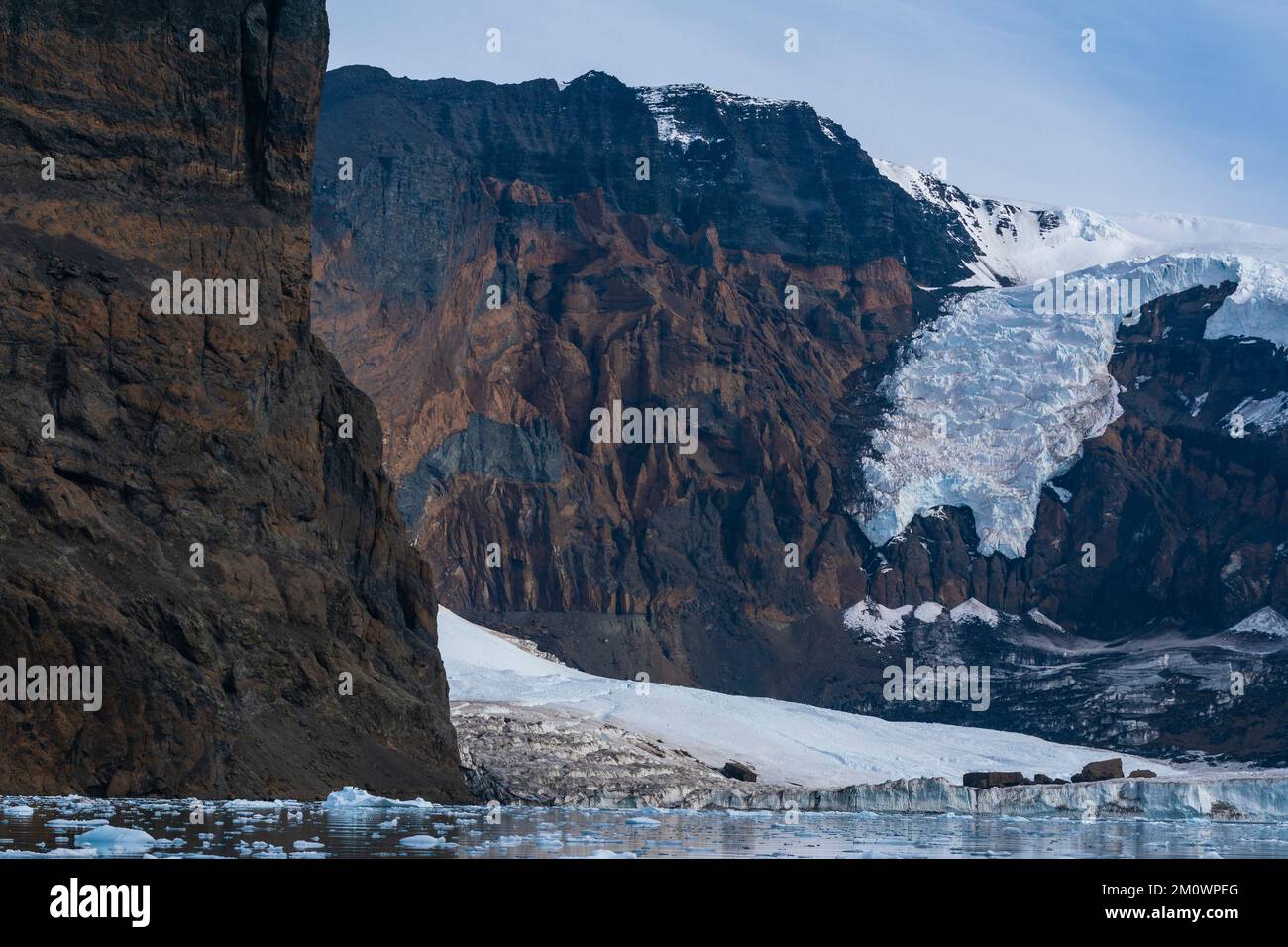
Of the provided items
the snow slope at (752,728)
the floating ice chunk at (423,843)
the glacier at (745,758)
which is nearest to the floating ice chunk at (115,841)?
the floating ice chunk at (423,843)

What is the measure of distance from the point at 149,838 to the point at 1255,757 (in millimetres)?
153458

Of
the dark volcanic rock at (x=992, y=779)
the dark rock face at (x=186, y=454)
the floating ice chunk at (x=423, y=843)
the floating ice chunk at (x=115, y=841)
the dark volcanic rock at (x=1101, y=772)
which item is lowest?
the dark volcanic rock at (x=1101, y=772)

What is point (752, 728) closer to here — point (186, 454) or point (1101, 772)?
point (1101, 772)

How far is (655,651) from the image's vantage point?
196 meters

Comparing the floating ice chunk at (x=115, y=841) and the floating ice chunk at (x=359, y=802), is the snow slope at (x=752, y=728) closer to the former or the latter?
the floating ice chunk at (x=359, y=802)

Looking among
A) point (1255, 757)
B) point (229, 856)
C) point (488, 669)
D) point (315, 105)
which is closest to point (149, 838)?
point (229, 856)

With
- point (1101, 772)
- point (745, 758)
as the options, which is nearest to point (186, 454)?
point (745, 758)

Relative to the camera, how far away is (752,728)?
128 meters

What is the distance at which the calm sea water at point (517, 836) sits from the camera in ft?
126

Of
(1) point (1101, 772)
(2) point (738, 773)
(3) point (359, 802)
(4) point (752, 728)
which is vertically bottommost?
(1) point (1101, 772)

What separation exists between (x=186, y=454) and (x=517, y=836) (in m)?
30.5

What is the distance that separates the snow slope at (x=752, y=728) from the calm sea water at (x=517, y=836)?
44.1 meters

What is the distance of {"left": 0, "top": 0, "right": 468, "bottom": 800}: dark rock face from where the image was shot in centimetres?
6256

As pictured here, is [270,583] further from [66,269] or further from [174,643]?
[66,269]
